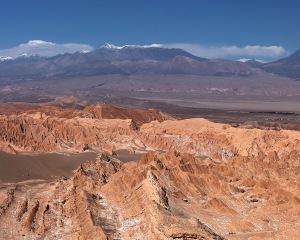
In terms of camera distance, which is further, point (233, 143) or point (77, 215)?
point (233, 143)

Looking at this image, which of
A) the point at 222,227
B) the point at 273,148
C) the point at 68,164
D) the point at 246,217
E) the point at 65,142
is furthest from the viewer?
the point at 65,142

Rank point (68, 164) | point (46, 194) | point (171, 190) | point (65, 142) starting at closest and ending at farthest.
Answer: point (171, 190), point (46, 194), point (68, 164), point (65, 142)

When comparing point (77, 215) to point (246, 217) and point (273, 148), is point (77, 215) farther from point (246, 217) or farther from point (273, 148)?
point (273, 148)

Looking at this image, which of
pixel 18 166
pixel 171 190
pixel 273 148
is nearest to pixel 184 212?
pixel 171 190

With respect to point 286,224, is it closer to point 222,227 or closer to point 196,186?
point 222,227

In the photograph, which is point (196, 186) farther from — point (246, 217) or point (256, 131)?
point (256, 131)

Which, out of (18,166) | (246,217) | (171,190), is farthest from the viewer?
(18,166)

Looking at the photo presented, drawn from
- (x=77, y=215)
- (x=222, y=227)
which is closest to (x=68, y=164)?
(x=77, y=215)

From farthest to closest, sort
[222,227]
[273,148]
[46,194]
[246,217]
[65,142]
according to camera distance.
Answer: [65,142], [273,148], [46,194], [246,217], [222,227]

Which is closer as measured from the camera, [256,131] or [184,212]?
[184,212]
